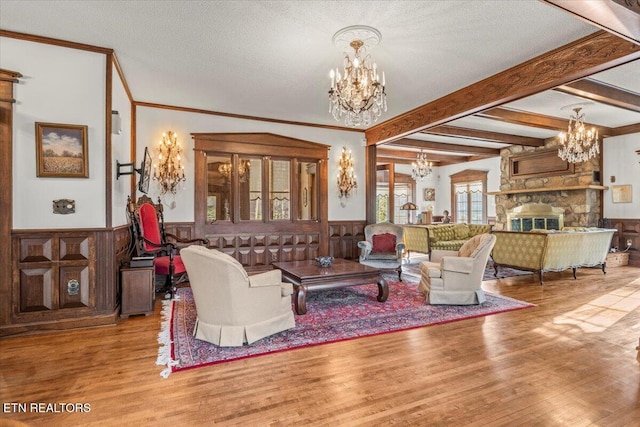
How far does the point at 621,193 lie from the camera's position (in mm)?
7676

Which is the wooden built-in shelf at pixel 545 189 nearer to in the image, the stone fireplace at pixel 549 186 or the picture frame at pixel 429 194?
the stone fireplace at pixel 549 186

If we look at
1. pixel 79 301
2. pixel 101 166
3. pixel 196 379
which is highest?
pixel 101 166

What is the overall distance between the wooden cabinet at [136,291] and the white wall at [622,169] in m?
9.62

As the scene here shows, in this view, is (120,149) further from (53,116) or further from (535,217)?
(535,217)

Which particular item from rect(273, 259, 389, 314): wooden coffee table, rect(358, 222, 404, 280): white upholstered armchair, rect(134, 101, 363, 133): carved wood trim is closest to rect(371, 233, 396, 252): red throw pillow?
rect(358, 222, 404, 280): white upholstered armchair

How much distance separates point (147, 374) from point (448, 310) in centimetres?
329

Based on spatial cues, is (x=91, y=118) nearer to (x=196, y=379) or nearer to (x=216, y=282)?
(x=216, y=282)

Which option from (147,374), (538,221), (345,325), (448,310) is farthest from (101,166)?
(538,221)

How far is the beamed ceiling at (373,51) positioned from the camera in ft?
9.89

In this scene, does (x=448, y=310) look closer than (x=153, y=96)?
Yes

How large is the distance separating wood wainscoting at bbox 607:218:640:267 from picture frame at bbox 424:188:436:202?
569cm

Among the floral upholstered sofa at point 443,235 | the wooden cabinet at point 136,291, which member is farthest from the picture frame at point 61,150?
the floral upholstered sofa at point 443,235

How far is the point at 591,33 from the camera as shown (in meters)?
3.46

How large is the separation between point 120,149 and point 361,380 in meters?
3.99
